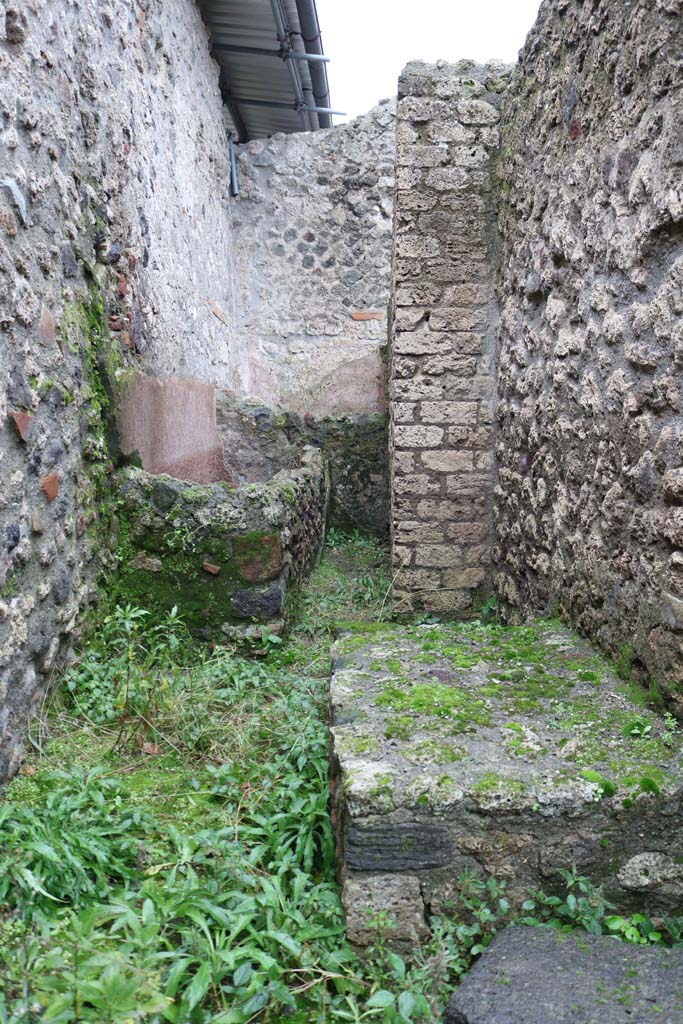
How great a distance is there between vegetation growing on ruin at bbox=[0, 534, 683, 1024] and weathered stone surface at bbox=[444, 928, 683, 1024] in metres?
0.07

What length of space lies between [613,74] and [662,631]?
186cm

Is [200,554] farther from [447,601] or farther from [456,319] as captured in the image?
[456,319]

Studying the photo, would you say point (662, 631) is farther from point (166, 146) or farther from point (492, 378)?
point (166, 146)

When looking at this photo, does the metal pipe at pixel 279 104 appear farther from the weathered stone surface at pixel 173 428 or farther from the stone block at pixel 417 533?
the stone block at pixel 417 533

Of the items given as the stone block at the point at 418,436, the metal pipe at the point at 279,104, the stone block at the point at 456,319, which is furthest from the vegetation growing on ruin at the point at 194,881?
the metal pipe at the point at 279,104

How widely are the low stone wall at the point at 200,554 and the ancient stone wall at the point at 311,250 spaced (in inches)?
205

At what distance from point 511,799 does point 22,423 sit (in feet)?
6.43

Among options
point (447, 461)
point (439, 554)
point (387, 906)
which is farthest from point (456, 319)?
point (387, 906)

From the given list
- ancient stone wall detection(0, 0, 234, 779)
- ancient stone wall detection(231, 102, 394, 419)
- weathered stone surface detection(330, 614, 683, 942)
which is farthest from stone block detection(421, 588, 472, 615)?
ancient stone wall detection(231, 102, 394, 419)

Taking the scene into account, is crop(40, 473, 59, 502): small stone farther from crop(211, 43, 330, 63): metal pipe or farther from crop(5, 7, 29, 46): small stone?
crop(211, 43, 330, 63): metal pipe

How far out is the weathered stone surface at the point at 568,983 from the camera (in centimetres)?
138

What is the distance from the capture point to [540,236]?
3.19 meters

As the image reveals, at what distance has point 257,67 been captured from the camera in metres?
7.80

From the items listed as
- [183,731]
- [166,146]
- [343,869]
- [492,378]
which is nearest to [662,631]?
[343,869]
